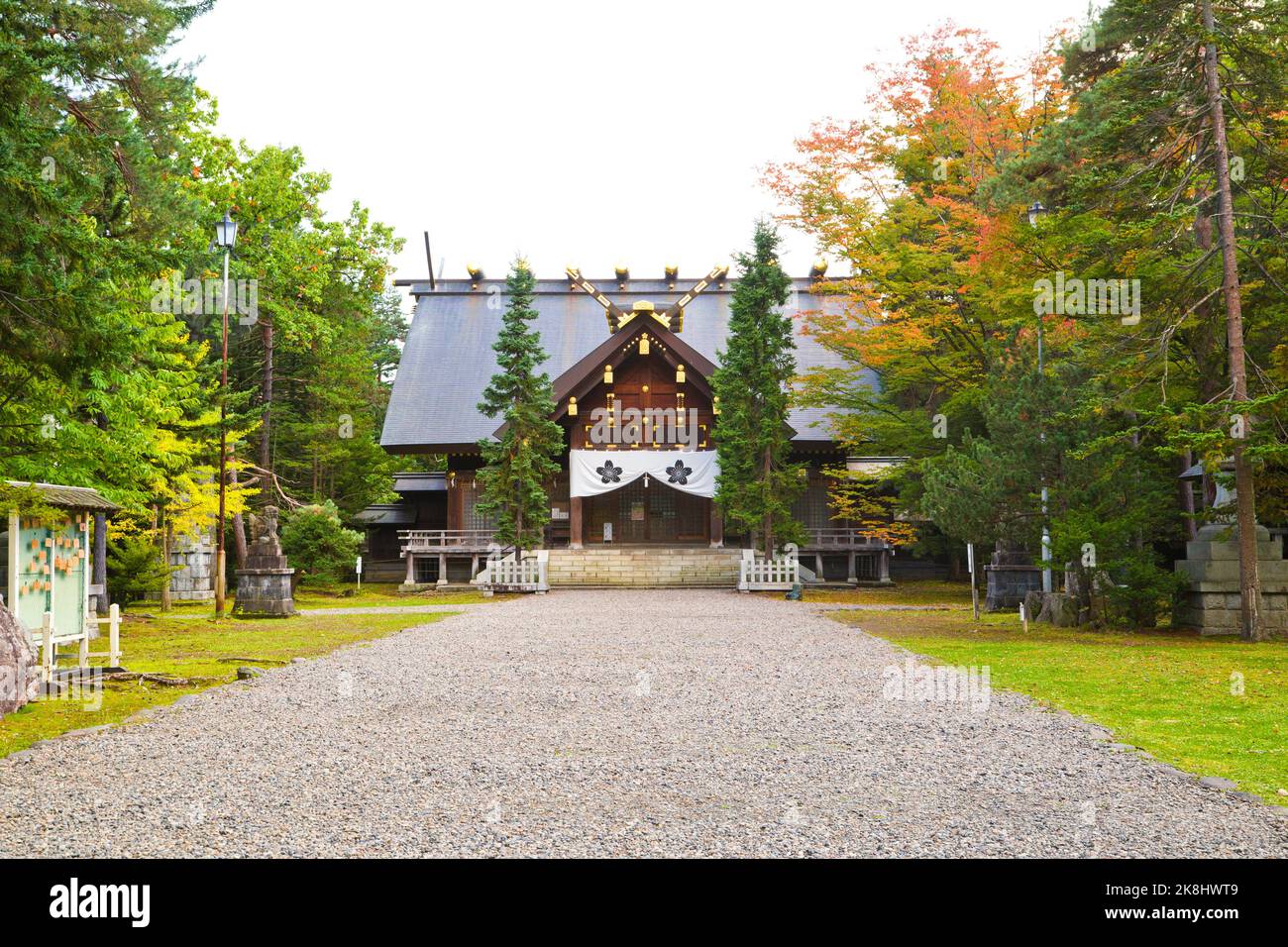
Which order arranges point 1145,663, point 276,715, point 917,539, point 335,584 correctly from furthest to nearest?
point 335,584
point 917,539
point 1145,663
point 276,715

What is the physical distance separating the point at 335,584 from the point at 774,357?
603 inches

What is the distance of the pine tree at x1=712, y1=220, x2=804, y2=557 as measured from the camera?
2533 cm

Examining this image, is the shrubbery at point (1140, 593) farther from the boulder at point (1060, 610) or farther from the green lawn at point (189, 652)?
the green lawn at point (189, 652)

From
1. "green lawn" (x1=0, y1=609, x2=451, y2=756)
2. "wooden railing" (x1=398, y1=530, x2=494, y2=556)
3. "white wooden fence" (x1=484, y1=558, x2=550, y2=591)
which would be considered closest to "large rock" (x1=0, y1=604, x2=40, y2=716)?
"green lawn" (x1=0, y1=609, x2=451, y2=756)

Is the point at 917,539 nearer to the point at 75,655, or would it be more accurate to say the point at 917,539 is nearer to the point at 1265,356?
the point at 1265,356

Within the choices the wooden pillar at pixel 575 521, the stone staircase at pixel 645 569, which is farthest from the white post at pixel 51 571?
the wooden pillar at pixel 575 521

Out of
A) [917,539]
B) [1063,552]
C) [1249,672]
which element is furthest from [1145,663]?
[917,539]

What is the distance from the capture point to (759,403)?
84.8ft

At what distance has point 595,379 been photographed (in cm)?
2939

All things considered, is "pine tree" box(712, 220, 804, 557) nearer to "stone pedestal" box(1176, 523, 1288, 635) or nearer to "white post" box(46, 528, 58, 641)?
"stone pedestal" box(1176, 523, 1288, 635)

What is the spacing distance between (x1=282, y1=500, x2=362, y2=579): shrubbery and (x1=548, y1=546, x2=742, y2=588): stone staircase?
5569 millimetres

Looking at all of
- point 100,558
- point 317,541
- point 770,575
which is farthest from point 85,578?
point 770,575

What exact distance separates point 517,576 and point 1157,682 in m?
18.3

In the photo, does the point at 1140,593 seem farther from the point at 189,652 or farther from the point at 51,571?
the point at 51,571
